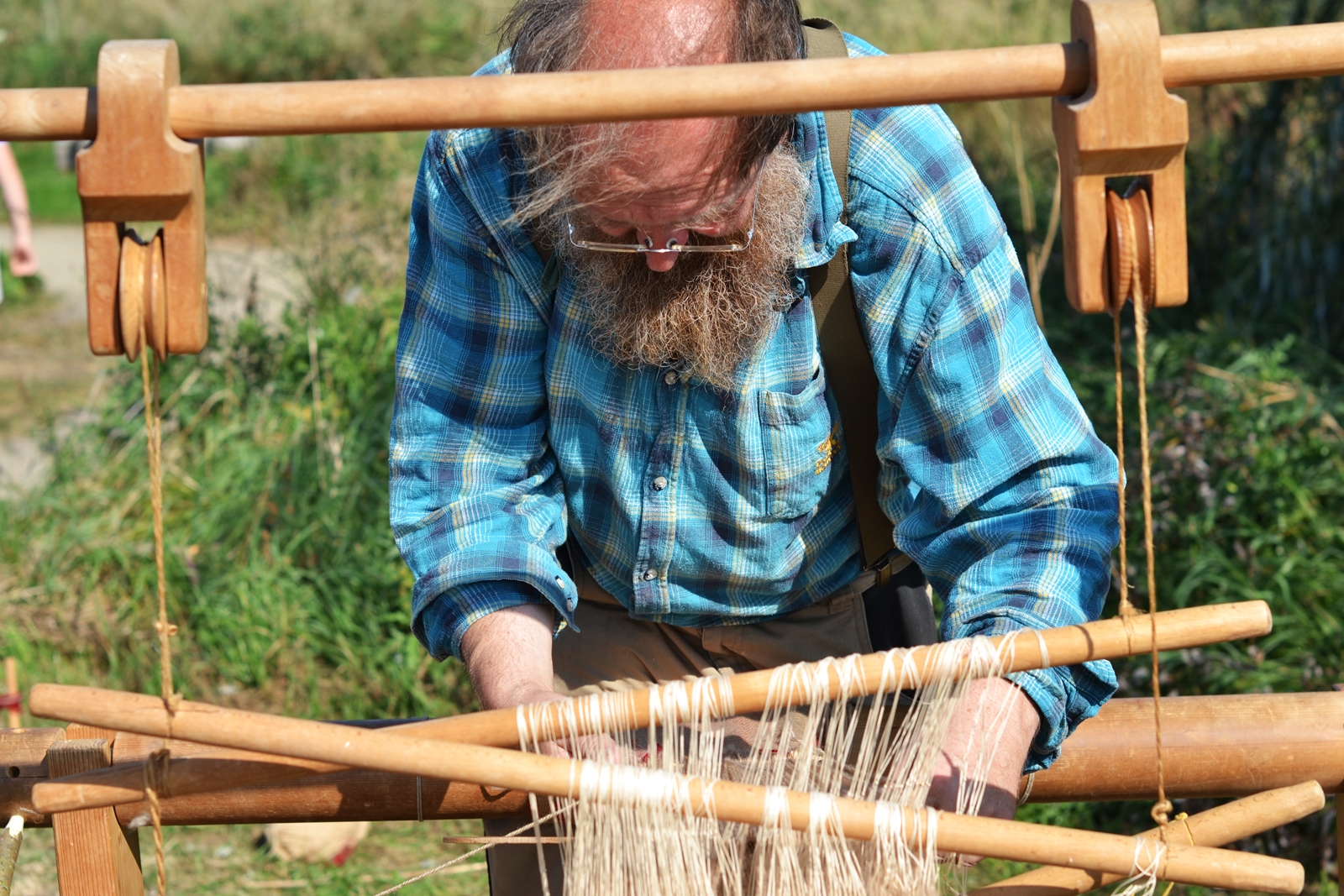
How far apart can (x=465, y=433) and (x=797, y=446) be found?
458 millimetres

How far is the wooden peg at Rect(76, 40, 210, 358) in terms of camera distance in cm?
107

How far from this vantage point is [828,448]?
5.64 ft

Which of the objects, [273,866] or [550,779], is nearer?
[550,779]

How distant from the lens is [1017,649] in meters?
1.21

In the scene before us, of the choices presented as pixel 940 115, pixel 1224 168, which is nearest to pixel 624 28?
pixel 940 115

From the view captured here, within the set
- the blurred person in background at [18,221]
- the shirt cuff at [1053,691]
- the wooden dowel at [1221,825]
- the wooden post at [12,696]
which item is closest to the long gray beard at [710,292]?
the shirt cuff at [1053,691]

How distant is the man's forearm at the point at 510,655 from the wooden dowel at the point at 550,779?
0.41m

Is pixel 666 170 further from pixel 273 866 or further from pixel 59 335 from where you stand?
pixel 59 335

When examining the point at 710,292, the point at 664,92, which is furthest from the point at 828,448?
the point at 664,92

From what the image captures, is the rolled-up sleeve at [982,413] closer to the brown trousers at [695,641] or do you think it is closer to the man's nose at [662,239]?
the man's nose at [662,239]

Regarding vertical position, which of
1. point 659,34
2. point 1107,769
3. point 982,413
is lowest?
point 1107,769

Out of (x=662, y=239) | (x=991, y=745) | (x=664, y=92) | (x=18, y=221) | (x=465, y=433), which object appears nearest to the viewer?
(x=664, y=92)

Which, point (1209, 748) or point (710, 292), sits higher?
point (710, 292)

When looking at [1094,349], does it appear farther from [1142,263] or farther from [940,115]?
[1142,263]
